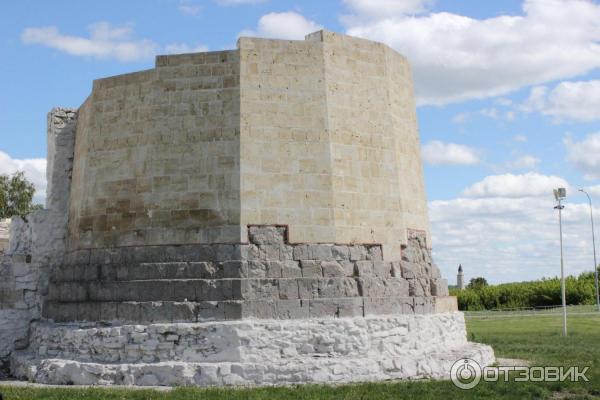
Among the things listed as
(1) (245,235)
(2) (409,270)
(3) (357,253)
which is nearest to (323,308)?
(3) (357,253)

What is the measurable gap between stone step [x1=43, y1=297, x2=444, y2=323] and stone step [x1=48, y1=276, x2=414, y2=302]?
96mm

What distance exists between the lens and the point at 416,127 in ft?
46.5

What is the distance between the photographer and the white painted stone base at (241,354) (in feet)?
34.5

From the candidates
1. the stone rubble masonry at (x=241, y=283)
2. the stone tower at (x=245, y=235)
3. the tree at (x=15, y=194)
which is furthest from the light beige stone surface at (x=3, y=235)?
the tree at (x=15, y=194)

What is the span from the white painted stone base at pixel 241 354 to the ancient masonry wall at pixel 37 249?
2109mm

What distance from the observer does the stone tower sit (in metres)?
10.8

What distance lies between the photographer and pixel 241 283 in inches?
432

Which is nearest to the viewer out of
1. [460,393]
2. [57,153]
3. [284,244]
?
[460,393]

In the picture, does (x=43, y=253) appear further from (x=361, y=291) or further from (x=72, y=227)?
(x=361, y=291)

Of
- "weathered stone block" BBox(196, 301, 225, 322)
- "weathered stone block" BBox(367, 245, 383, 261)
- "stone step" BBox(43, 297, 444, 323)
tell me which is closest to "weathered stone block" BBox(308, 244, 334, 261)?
"stone step" BBox(43, 297, 444, 323)

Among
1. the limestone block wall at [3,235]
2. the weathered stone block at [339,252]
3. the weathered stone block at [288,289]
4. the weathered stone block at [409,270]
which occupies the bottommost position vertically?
the weathered stone block at [288,289]

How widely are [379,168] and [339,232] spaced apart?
1.56 metres

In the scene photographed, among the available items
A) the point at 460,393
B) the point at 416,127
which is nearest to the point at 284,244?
the point at 460,393

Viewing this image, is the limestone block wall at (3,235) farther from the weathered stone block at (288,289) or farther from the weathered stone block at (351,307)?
the weathered stone block at (351,307)
